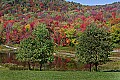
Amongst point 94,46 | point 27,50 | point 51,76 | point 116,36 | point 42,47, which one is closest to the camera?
point 51,76

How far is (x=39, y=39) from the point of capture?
5309 cm

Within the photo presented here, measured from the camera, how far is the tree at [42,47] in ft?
170

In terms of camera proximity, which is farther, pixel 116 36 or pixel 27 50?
pixel 116 36

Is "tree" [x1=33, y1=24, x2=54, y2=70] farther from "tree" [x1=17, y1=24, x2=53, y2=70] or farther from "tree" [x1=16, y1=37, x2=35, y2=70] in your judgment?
"tree" [x1=16, y1=37, x2=35, y2=70]

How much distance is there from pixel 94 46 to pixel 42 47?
30.6ft

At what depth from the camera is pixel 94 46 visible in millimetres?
49344

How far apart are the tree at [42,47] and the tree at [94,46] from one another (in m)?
5.76

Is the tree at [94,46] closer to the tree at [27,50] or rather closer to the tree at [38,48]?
the tree at [38,48]

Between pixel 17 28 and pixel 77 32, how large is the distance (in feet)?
139

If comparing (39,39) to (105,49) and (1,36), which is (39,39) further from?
(1,36)

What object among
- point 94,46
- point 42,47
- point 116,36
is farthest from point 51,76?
point 116,36

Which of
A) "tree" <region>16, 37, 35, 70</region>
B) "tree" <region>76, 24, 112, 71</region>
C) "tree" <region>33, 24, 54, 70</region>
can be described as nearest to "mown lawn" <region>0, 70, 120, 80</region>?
"tree" <region>76, 24, 112, 71</region>

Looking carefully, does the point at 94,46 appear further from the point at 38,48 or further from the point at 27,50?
the point at 27,50

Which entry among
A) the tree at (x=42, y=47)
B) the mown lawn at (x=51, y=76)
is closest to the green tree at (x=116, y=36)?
the tree at (x=42, y=47)
